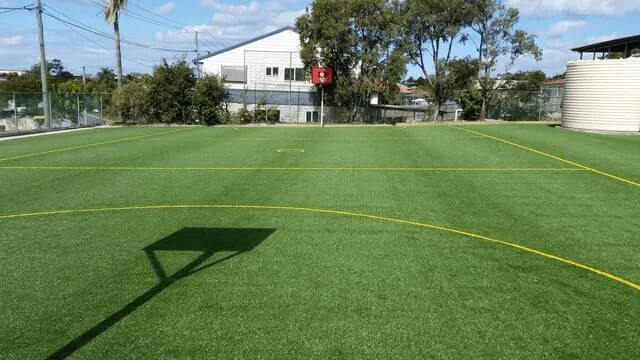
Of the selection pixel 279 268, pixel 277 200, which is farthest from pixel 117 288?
pixel 277 200

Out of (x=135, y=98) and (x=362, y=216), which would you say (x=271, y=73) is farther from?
(x=362, y=216)

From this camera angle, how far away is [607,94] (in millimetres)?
19656

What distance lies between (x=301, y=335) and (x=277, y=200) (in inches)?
197

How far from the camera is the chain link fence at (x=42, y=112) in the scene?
2191cm

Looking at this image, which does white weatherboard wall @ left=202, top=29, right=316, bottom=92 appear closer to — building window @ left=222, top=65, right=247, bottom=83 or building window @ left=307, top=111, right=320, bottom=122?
building window @ left=222, top=65, right=247, bottom=83

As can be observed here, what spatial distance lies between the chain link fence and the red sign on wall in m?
14.3

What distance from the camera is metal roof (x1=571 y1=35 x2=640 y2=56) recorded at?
23.6m

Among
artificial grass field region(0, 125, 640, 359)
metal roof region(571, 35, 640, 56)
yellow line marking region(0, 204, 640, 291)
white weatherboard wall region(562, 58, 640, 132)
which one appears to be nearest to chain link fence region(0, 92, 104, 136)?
artificial grass field region(0, 125, 640, 359)

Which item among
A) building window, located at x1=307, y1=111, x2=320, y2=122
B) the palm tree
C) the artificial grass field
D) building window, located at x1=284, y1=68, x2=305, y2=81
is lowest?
the artificial grass field

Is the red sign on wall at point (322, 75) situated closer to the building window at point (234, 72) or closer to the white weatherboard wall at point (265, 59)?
the white weatherboard wall at point (265, 59)

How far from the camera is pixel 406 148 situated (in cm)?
1656

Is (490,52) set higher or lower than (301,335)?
higher

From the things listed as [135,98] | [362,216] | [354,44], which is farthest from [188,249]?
[354,44]

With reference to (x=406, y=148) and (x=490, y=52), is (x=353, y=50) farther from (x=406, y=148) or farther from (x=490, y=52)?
(x=406, y=148)
